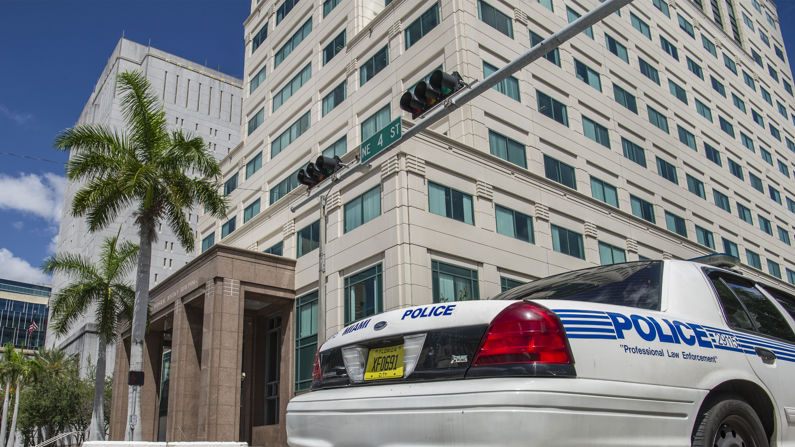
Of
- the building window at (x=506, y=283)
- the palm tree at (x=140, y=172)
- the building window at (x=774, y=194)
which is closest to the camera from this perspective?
the palm tree at (x=140, y=172)

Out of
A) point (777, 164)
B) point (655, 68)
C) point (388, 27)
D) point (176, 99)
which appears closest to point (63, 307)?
point (388, 27)

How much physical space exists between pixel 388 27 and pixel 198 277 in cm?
1415

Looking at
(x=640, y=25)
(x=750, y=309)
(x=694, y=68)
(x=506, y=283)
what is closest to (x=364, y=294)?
(x=506, y=283)

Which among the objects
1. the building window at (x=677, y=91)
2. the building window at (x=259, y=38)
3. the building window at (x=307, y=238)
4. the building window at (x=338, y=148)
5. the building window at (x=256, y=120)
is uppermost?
the building window at (x=259, y=38)

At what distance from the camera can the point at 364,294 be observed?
2255 centimetres

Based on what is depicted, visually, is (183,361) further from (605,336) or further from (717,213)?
(717,213)

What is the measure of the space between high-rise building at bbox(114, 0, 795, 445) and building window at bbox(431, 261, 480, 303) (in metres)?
0.08

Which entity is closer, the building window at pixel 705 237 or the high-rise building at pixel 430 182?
the high-rise building at pixel 430 182

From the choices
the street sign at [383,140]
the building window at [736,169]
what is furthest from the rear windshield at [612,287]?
the building window at [736,169]

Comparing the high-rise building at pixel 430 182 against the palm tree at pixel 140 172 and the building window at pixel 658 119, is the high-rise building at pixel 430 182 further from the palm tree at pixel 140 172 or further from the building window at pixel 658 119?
the palm tree at pixel 140 172

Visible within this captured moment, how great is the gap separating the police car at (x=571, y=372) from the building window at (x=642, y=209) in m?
29.6

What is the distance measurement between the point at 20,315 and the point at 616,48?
181421 millimetres

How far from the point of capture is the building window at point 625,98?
34.3 m

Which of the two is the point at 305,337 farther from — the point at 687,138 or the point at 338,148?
the point at 687,138
